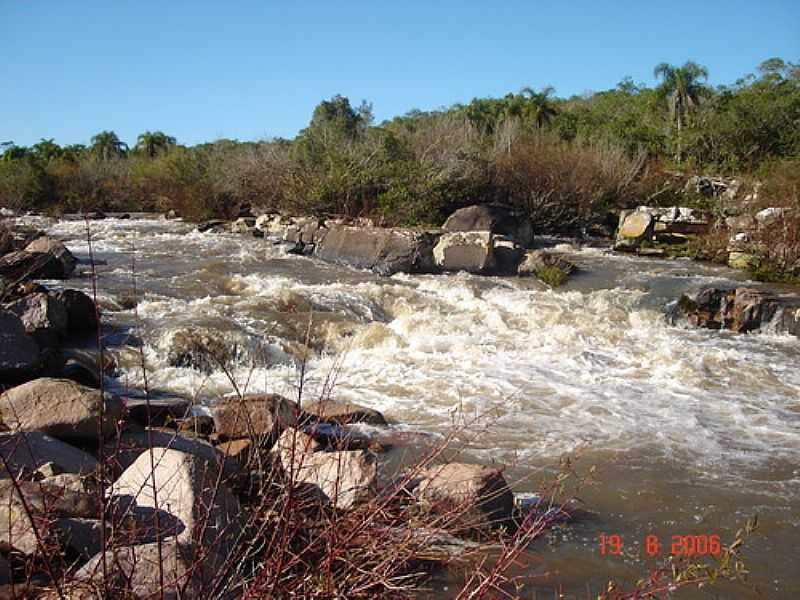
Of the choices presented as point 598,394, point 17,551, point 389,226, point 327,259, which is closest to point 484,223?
point 389,226

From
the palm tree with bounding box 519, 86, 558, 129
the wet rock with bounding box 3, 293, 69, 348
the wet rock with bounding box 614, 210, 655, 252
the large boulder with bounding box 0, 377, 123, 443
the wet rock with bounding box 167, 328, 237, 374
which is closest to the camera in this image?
the large boulder with bounding box 0, 377, 123, 443

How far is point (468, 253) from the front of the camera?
15.7 meters

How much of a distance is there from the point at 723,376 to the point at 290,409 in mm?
6309

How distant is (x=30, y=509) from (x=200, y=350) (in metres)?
5.99

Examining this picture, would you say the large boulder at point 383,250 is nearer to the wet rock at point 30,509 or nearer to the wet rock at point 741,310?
A: the wet rock at point 741,310

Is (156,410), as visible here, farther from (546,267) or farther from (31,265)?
(546,267)

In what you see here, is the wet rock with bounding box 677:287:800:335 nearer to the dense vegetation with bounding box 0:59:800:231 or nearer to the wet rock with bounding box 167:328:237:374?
the dense vegetation with bounding box 0:59:800:231

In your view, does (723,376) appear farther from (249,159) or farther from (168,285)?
(249,159)

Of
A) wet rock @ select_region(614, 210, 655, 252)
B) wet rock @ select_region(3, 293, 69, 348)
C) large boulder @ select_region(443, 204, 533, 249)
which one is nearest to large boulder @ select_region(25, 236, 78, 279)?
wet rock @ select_region(3, 293, 69, 348)

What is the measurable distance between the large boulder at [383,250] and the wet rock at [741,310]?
5.85 meters

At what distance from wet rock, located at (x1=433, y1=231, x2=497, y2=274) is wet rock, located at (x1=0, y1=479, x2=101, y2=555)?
12619 millimetres

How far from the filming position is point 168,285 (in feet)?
42.2

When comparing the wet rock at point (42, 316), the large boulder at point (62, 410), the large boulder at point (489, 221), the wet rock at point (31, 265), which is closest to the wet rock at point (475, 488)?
the large boulder at point (62, 410)

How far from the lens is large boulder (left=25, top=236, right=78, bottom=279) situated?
44.4ft
